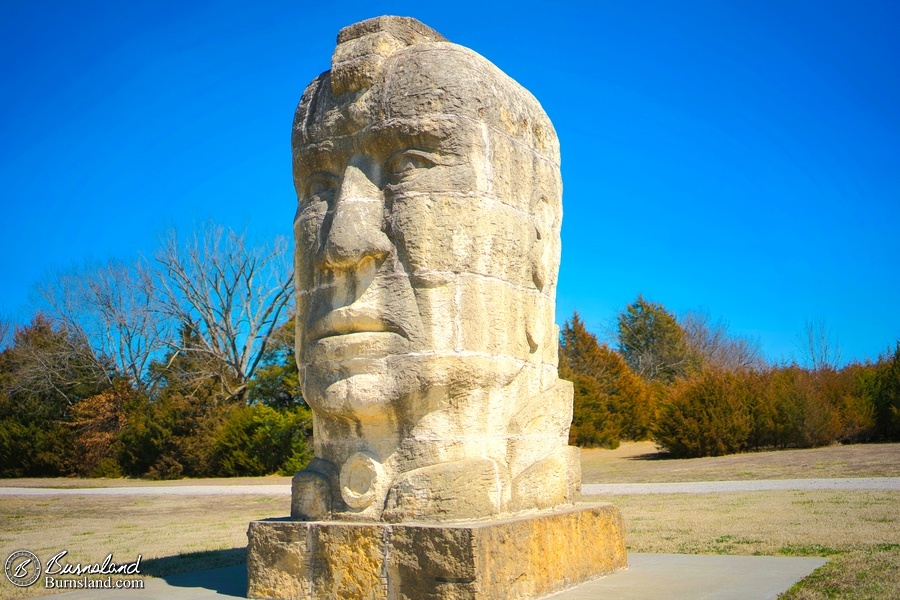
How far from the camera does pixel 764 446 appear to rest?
21281mm

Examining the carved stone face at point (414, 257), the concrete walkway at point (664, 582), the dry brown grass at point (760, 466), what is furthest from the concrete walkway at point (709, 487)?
the carved stone face at point (414, 257)

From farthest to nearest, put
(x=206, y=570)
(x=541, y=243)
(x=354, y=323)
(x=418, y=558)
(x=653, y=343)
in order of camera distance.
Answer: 1. (x=653, y=343)
2. (x=206, y=570)
3. (x=541, y=243)
4. (x=354, y=323)
5. (x=418, y=558)

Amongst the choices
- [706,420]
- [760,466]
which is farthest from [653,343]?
[760,466]

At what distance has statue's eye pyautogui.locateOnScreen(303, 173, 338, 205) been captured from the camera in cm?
561

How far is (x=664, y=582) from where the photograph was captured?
557 cm

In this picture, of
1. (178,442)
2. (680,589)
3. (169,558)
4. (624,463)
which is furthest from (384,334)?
(178,442)

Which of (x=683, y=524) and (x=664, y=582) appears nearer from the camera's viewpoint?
(x=664, y=582)

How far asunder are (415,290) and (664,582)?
2530 millimetres

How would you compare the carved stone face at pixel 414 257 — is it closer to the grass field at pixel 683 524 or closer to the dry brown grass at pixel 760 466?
the grass field at pixel 683 524

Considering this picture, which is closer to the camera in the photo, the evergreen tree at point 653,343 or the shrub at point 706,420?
the shrub at point 706,420

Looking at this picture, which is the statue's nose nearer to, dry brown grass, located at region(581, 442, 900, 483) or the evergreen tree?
dry brown grass, located at region(581, 442, 900, 483)

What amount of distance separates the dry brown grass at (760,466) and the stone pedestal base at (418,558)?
33.9ft

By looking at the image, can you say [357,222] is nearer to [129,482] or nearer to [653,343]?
[129,482]

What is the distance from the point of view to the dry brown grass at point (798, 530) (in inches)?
219
